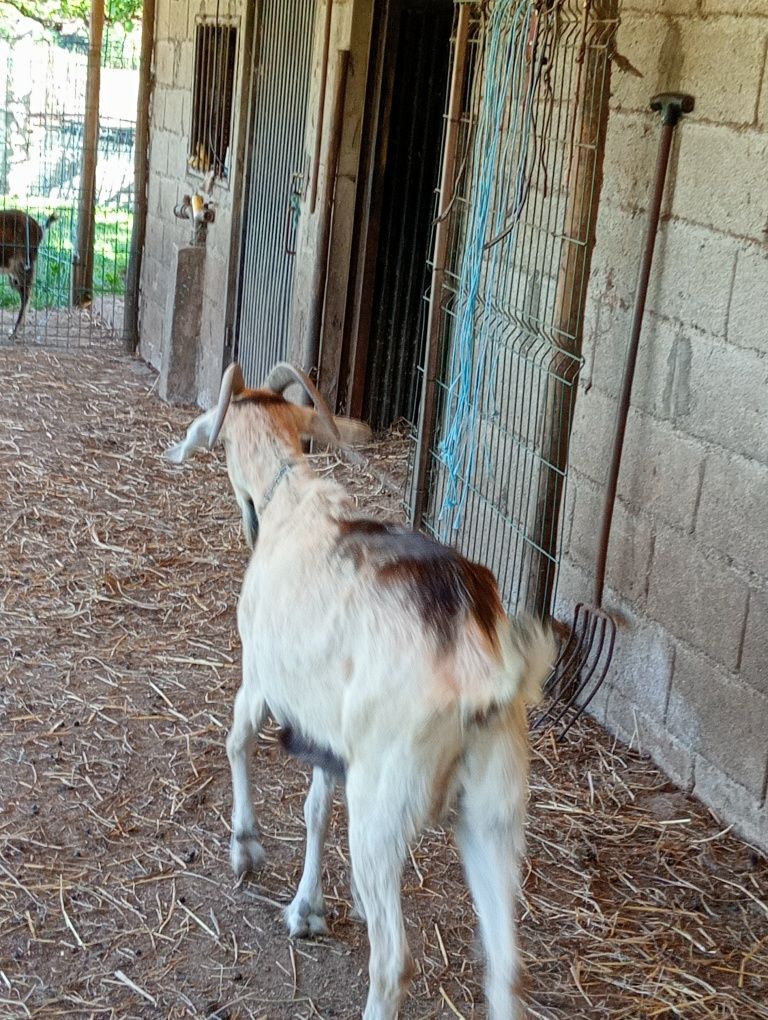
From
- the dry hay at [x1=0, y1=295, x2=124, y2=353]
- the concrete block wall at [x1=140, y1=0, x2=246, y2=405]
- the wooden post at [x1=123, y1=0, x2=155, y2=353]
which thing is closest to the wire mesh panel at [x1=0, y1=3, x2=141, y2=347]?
the dry hay at [x1=0, y1=295, x2=124, y2=353]

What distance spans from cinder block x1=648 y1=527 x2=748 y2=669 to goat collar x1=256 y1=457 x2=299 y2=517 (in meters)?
1.39

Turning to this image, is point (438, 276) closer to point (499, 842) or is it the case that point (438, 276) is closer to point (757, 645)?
point (757, 645)

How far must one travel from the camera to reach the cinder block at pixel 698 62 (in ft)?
12.7

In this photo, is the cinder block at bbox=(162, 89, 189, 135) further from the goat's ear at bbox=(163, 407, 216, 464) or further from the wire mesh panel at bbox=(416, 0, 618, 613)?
the goat's ear at bbox=(163, 407, 216, 464)

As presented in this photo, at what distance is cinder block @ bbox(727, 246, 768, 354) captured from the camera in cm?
384

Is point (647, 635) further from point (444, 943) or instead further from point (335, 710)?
point (335, 710)

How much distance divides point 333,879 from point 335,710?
997mm

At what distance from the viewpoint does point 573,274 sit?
4758 millimetres

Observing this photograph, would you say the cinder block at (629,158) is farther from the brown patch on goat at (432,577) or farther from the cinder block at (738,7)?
the brown patch on goat at (432,577)

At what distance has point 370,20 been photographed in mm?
7219

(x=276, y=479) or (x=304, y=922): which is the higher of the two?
(x=276, y=479)

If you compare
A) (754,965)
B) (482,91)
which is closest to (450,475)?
(482,91)

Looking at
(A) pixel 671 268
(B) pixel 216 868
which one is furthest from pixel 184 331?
(B) pixel 216 868

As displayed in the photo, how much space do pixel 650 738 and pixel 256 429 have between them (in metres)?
1.79
